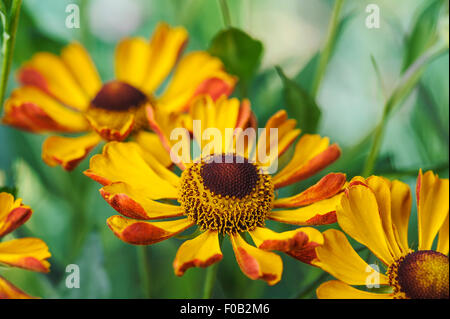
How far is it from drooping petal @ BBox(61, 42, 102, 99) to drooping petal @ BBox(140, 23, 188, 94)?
4cm

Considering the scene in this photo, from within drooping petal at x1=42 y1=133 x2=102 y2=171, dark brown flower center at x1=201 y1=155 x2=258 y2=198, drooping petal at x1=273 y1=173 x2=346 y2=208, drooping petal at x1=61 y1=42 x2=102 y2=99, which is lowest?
drooping petal at x1=273 y1=173 x2=346 y2=208

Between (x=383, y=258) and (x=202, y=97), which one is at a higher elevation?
(x=202, y=97)

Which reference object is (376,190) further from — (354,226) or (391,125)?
(391,125)

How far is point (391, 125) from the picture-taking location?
1.37 ft

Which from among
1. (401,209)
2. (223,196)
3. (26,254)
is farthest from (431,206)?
(26,254)

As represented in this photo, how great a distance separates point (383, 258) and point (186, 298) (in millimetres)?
122

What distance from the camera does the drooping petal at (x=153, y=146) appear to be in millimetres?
359

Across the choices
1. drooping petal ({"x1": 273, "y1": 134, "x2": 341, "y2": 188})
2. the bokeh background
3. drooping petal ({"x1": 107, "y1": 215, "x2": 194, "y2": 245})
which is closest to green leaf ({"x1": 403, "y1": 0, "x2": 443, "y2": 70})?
the bokeh background

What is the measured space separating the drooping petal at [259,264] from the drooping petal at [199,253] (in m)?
0.01

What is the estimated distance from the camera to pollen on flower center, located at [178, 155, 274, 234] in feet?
1.03

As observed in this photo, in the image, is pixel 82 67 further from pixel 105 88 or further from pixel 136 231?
pixel 136 231

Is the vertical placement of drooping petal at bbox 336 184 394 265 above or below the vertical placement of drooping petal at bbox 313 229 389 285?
above

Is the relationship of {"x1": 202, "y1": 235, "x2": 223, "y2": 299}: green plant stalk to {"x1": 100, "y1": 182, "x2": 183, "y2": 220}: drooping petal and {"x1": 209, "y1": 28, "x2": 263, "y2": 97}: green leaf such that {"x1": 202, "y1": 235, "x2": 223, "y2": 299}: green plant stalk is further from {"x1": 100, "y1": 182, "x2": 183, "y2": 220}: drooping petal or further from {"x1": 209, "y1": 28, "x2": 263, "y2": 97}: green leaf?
{"x1": 209, "y1": 28, "x2": 263, "y2": 97}: green leaf
